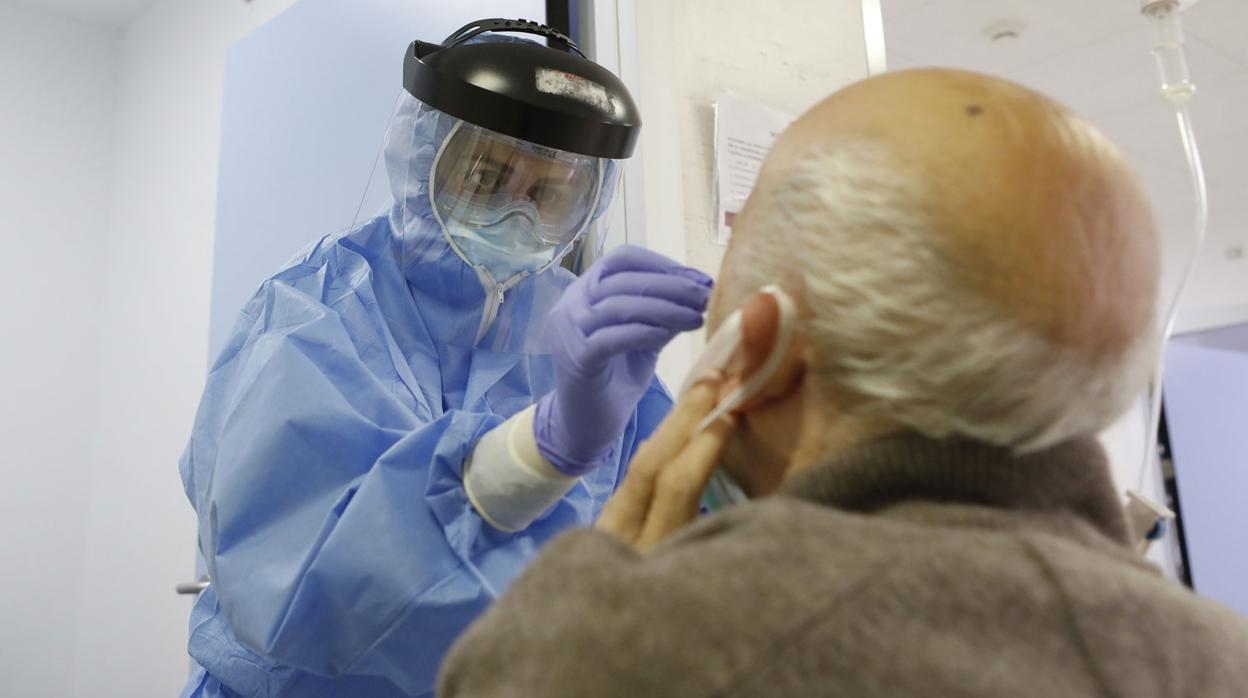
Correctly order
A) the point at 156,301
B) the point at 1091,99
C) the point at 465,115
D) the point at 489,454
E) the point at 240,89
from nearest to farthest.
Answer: the point at 489,454 < the point at 465,115 < the point at 240,89 < the point at 156,301 < the point at 1091,99

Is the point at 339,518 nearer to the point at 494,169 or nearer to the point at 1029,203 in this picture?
the point at 494,169

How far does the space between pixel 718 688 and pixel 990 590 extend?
15 cm

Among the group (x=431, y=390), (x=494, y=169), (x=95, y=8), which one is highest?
(x=95, y=8)

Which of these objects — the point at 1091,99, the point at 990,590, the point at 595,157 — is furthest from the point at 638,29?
the point at 1091,99

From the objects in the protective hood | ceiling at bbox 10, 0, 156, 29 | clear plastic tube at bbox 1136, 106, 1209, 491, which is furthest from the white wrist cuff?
ceiling at bbox 10, 0, 156, 29

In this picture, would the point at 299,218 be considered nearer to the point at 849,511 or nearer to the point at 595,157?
the point at 595,157

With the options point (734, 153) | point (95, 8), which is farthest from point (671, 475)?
point (95, 8)

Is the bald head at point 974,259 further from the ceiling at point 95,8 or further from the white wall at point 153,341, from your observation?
the ceiling at point 95,8

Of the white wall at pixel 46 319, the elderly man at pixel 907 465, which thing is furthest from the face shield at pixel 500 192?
the white wall at pixel 46 319

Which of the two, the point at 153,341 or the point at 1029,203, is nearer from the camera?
the point at 1029,203

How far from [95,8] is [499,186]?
98.5 inches

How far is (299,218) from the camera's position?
1824 mm

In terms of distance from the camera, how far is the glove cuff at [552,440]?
0.98 m

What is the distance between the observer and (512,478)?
0.97 meters
